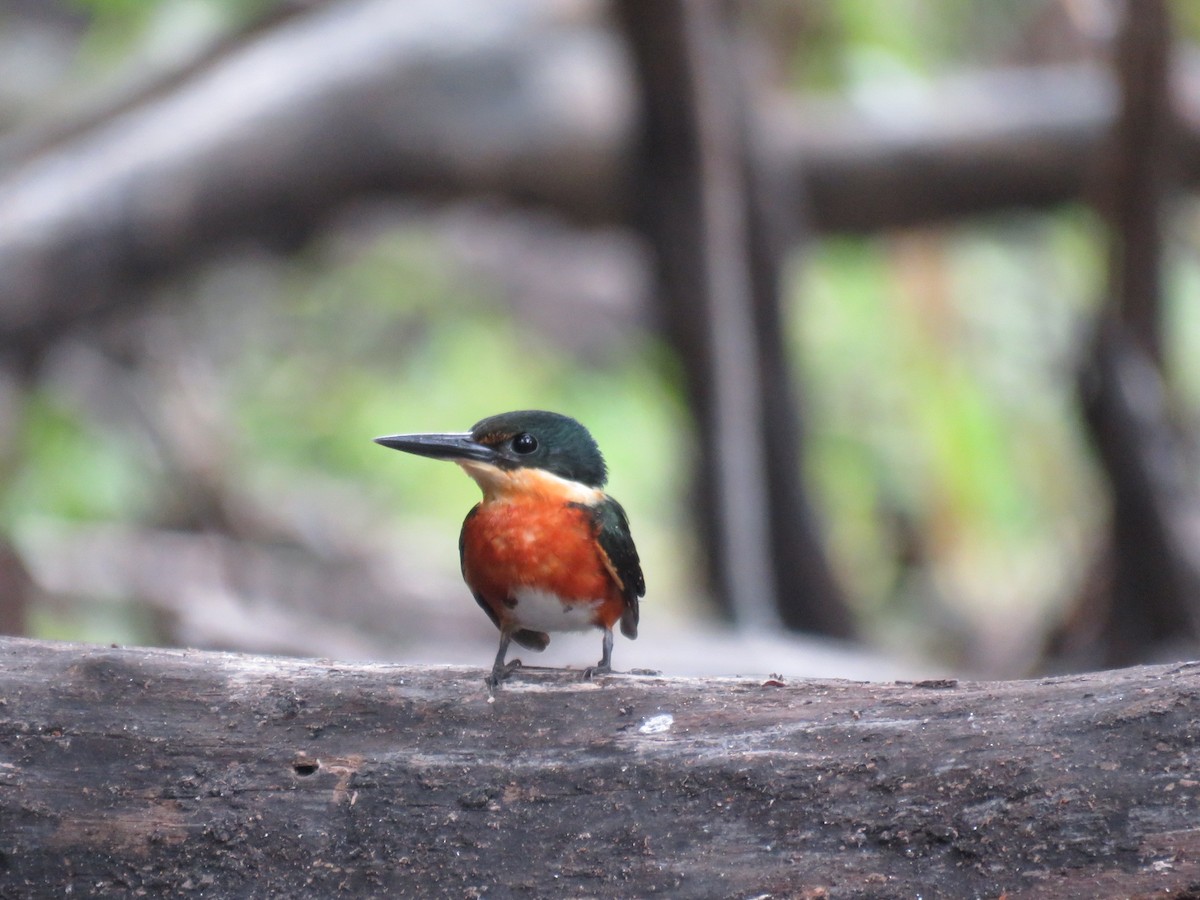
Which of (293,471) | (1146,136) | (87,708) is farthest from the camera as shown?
(293,471)

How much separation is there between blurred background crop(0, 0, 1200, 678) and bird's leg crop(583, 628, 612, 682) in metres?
2.58

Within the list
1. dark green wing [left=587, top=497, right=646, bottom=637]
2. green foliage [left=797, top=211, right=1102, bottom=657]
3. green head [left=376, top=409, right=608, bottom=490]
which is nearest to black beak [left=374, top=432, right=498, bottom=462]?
green head [left=376, top=409, right=608, bottom=490]

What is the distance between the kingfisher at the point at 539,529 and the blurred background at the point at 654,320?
103 inches

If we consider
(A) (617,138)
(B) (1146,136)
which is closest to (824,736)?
(B) (1146,136)

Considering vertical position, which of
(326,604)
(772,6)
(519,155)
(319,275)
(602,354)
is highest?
(772,6)

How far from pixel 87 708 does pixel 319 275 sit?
26.4ft

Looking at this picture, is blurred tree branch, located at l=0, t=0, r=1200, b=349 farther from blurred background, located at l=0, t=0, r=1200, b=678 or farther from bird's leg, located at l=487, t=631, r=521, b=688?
bird's leg, located at l=487, t=631, r=521, b=688

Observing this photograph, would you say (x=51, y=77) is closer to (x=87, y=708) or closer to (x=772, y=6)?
(x=772, y=6)

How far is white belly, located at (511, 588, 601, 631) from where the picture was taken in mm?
2691

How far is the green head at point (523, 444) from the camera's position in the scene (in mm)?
2695

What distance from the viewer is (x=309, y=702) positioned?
231 cm

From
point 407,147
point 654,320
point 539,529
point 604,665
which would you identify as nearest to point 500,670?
point 604,665

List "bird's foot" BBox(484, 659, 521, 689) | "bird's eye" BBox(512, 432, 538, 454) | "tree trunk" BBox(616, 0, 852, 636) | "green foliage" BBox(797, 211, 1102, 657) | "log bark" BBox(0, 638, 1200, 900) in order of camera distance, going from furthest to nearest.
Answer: "green foliage" BBox(797, 211, 1102, 657) → "tree trunk" BBox(616, 0, 852, 636) → "bird's eye" BBox(512, 432, 538, 454) → "bird's foot" BBox(484, 659, 521, 689) → "log bark" BBox(0, 638, 1200, 900)

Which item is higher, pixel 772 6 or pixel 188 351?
pixel 772 6
